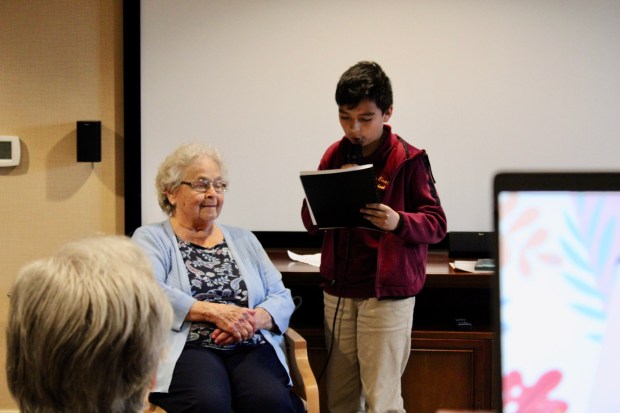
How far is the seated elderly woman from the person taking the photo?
101 centimetres

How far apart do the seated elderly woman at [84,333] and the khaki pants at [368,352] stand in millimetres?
1472

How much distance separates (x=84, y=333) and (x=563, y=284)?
61cm

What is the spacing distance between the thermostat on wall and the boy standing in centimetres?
160

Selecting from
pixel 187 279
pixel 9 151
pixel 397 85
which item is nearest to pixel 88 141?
pixel 9 151

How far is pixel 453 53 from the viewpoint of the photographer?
3389 mm

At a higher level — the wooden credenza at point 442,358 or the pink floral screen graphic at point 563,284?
the pink floral screen graphic at point 563,284

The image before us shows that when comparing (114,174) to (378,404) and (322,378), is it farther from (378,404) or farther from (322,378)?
(378,404)

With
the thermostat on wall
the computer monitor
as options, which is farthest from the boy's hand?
the thermostat on wall

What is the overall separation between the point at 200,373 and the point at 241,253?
1.68 feet

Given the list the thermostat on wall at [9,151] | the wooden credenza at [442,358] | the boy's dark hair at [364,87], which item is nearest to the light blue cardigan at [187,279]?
the wooden credenza at [442,358]

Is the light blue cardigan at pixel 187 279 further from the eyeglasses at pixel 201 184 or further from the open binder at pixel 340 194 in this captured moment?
the open binder at pixel 340 194

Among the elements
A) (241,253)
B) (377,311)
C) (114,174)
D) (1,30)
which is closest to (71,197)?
(114,174)

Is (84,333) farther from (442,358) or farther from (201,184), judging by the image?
(442,358)

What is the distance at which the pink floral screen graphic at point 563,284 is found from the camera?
772mm
